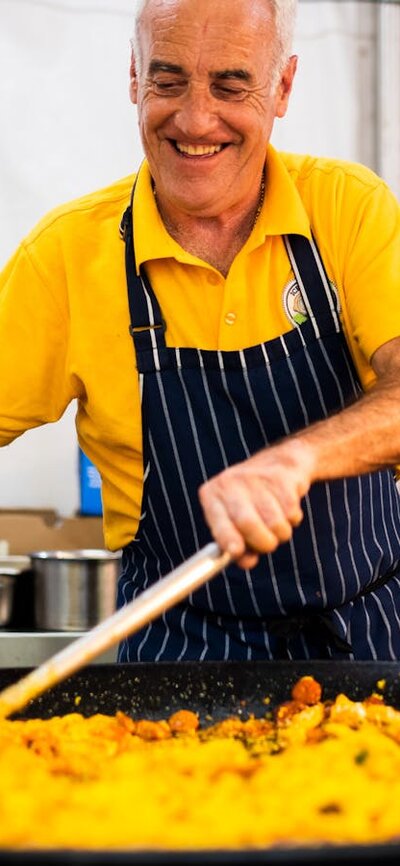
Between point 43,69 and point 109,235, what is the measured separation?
2299 millimetres

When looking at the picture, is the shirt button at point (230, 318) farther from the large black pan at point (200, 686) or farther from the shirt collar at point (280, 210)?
the large black pan at point (200, 686)

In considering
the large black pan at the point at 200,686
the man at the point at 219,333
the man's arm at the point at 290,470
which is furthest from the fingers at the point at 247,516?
the man at the point at 219,333

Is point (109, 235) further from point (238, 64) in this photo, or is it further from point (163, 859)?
point (163, 859)

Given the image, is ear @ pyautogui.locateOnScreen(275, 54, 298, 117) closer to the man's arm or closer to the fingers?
the man's arm

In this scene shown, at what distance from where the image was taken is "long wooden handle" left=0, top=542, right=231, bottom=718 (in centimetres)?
143

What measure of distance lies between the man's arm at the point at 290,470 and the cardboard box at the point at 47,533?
2114 millimetres

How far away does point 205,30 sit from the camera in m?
2.02

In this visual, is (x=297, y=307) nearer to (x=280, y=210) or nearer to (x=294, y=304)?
(x=294, y=304)

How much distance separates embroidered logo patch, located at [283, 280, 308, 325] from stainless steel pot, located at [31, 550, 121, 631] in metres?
1.28

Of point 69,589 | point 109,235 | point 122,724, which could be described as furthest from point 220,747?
point 69,589

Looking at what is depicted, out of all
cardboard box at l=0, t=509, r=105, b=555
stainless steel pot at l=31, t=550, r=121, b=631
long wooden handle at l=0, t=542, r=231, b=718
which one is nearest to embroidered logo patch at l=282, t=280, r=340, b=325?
long wooden handle at l=0, t=542, r=231, b=718

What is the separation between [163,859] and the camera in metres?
0.96

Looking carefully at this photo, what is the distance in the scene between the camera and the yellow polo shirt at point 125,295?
2.18 meters

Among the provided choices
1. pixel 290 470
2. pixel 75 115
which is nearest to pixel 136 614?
pixel 290 470
